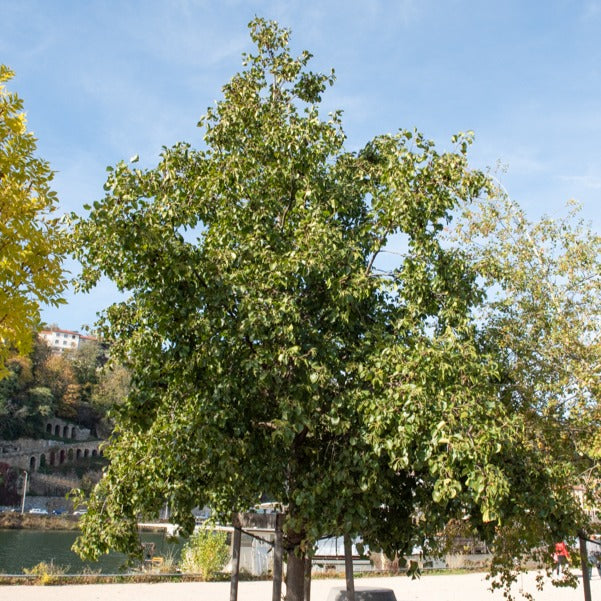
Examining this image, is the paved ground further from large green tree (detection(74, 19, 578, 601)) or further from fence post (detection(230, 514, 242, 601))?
large green tree (detection(74, 19, 578, 601))

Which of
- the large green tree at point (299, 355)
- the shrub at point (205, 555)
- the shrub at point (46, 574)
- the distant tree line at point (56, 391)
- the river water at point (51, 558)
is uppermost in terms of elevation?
the distant tree line at point (56, 391)

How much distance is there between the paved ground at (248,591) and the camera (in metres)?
13.4

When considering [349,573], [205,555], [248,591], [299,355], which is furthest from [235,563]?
[205,555]

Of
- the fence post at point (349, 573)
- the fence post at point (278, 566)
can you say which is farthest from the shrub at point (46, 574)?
the fence post at point (349, 573)

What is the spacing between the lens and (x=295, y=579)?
9023 mm

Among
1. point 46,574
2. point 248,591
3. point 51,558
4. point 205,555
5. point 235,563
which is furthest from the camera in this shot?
point 51,558

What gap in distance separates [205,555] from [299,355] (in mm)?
12077

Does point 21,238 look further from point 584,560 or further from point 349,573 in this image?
point 584,560

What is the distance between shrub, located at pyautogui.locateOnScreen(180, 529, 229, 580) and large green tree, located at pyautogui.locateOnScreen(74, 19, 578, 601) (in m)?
8.68

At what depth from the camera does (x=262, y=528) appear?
13.7 meters

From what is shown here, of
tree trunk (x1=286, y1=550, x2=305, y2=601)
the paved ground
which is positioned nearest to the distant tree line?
the paved ground

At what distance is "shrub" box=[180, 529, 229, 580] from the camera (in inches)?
684

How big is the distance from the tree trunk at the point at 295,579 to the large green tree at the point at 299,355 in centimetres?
2

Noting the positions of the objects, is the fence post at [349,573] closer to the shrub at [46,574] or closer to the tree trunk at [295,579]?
the tree trunk at [295,579]
